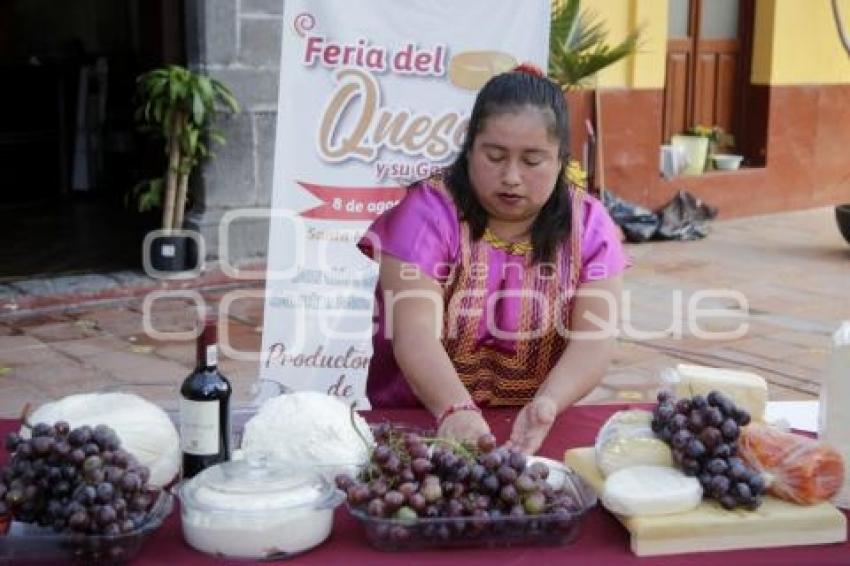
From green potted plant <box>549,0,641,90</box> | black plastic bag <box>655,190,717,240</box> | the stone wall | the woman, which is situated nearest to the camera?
the woman

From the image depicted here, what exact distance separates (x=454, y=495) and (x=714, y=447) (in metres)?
0.44

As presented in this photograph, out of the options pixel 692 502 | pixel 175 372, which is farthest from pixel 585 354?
pixel 175 372

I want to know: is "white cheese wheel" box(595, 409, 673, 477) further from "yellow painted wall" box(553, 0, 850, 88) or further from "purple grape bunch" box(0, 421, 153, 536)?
"yellow painted wall" box(553, 0, 850, 88)

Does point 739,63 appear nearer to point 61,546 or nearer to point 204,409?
point 204,409

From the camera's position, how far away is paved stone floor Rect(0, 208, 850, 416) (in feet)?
16.0

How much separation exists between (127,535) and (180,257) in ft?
17.1

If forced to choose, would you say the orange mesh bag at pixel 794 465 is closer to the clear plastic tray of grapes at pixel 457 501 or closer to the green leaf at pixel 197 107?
the clear plastic tray of grapes at pixel 457 501

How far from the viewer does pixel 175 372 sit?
16.3 ft

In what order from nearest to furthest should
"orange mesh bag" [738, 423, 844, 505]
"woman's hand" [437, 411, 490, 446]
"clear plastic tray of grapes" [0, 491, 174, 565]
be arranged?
"clear plastic tray of grapes" [0, 491, 174, 565], "orange mesh bag" [738, 423, 844, 505], "woman's hand" [437, 411, 490, 446]

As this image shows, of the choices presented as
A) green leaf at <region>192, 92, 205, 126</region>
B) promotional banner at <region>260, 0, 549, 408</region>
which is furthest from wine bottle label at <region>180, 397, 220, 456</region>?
green leaf at <region>192, 92, 205, 126</region>

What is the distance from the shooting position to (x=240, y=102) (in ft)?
21.4

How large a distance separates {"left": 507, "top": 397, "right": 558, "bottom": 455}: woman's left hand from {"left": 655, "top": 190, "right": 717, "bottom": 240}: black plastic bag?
6689 mm

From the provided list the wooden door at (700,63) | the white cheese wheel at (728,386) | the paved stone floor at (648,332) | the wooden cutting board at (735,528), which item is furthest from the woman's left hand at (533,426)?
the wooden door at (700,63)

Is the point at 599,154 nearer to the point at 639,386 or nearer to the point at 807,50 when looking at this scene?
the point at 807,50
